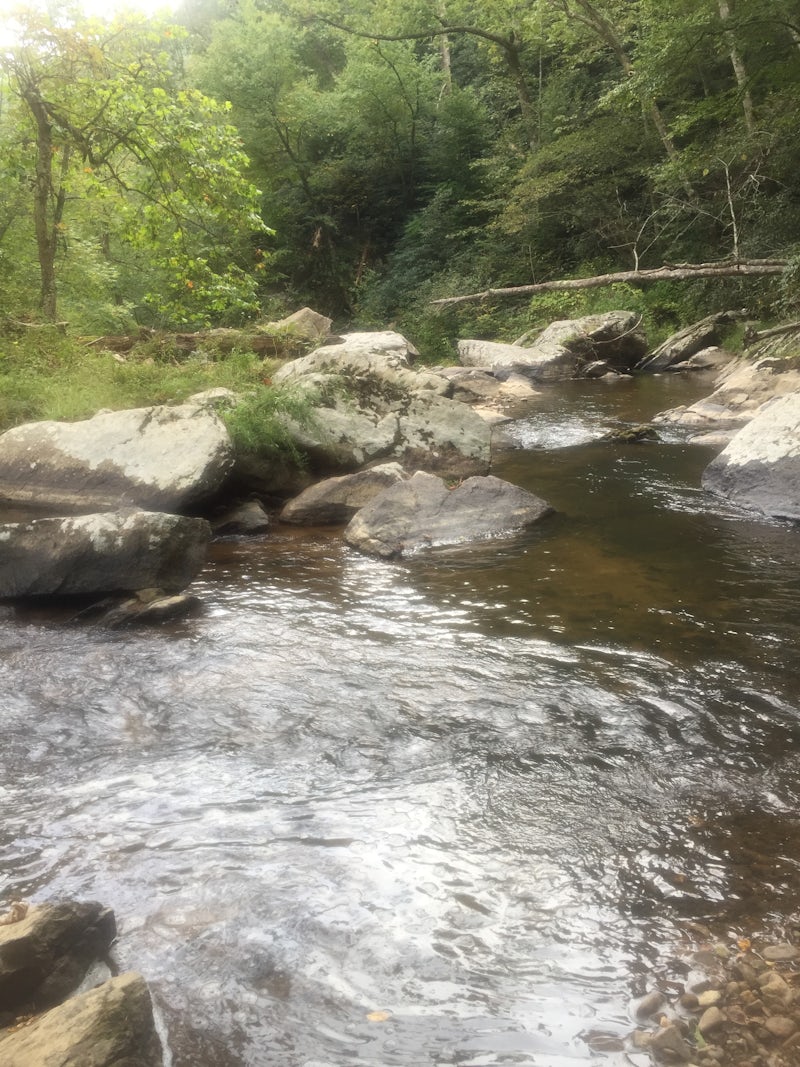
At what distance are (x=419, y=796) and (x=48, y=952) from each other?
1525 millimetres

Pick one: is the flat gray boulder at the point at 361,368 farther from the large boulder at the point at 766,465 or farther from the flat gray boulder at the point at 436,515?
the large boulder at the point at 766,465

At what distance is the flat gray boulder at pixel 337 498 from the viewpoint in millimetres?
7410

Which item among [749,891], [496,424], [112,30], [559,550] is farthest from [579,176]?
[749,891]

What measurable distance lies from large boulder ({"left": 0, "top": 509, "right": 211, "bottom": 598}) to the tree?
579 cm

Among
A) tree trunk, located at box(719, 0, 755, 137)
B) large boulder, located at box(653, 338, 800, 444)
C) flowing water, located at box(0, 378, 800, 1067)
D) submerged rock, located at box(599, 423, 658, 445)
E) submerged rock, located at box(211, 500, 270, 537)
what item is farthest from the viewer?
tree trunk, located at box(719, 0, 755, 137)

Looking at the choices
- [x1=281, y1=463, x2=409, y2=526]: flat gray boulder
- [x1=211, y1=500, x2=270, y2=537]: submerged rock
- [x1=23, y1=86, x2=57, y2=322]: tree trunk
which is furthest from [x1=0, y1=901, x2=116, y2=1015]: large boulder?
Result: [x1=23, y1=86, x2=57, y2=322]: tree trunk

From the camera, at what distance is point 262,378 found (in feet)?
34.0

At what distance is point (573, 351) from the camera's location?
16453 mm

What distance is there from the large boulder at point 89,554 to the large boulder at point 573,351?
1176cm

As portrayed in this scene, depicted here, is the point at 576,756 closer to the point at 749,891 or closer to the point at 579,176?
the point at 749,891

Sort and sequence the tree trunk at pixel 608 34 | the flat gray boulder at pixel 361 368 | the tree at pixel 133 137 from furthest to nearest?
1. the tree trunk at pixel 608 34
2. the tree at pixel 133 137
3. the flat gray boulder at pixel 361 368

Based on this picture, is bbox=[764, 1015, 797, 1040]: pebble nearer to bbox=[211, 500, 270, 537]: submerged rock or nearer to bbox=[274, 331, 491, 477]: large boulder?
bbox=[211, 500, 270, 537]: submerged rock

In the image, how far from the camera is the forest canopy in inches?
398

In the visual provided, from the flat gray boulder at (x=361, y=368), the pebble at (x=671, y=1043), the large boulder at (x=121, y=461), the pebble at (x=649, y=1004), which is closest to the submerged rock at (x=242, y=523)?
the large boulder at (x=121, y=461)
